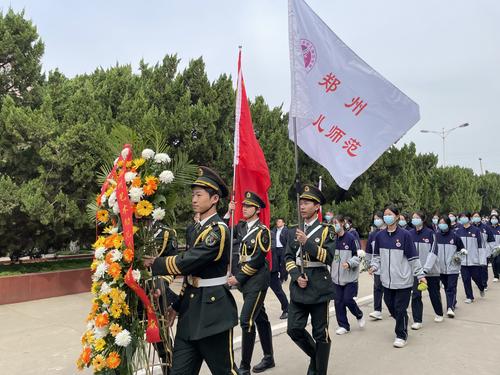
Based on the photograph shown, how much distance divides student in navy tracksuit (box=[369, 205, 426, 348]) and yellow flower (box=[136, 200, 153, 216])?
4401mm

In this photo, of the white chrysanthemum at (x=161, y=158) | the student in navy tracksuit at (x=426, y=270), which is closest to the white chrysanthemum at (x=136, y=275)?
the white chrysanthemum at (x=161, y=158)

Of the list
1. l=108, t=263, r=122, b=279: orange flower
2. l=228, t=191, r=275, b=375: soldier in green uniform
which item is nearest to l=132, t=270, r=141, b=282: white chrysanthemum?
l=108, t=263, r=122, b=279: orange flower

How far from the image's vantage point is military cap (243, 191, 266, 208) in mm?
5355

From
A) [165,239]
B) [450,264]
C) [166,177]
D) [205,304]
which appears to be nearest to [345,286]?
[450,264]

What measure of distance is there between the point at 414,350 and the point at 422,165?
25.6m

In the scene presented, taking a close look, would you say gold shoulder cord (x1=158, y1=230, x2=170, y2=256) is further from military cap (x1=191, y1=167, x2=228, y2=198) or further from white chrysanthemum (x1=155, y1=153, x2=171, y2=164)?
white chrysanthemum (x1=155, y1=153, x2=171, y2=164)

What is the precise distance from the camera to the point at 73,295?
977cm

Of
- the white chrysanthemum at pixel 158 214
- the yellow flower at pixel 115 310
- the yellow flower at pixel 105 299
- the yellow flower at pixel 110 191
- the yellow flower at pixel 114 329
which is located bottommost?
the yellow flower at pixel 114 329

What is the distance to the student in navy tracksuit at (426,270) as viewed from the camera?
730 centimetres

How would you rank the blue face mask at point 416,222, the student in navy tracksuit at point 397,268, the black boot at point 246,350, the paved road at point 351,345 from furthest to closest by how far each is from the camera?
the blue face mask at point 416,222
the student in navy tracksuit at point 397,268
the paved road at point 351,345
the black boot at point 246,350

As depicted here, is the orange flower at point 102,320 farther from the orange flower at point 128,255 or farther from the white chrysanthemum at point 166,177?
the white chrysanthemum at point 166,177

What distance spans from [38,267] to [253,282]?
265 inches

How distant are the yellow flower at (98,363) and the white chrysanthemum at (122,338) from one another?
18cm

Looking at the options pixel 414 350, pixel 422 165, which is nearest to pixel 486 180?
pixel 422 165
